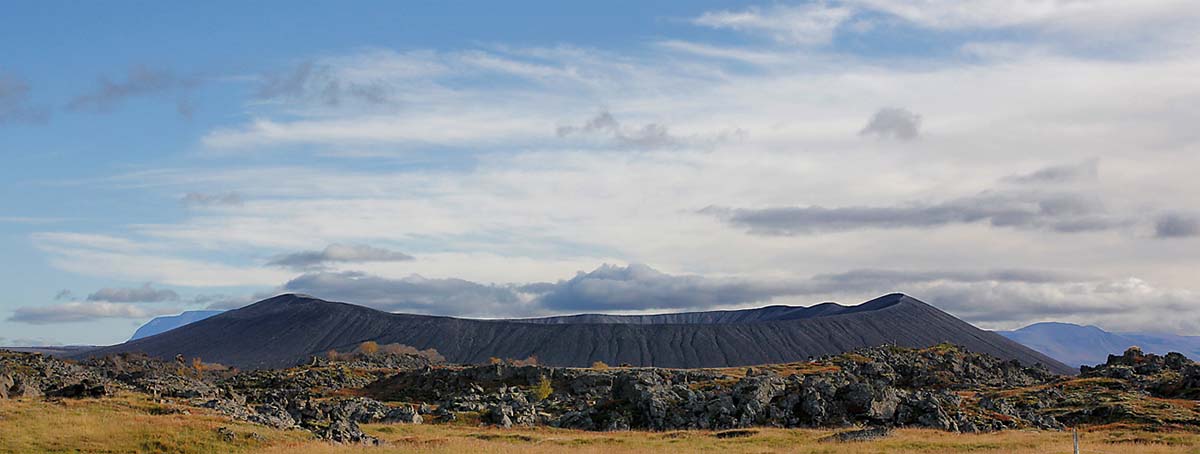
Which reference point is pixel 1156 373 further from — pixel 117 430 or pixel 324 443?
pixel 117 430

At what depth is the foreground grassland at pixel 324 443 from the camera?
147ft

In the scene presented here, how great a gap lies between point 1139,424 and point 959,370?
278 feet

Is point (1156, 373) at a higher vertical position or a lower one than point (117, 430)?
higher

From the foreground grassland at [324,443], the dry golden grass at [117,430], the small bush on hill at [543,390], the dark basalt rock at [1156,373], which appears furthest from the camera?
the small bush on hill at [543,390]

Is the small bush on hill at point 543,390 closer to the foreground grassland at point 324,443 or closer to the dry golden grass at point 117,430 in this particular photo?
the foreground grassland at point 324,443

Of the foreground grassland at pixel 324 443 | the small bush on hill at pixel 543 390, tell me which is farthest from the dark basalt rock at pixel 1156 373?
the small bush on hill at pixel 543 390

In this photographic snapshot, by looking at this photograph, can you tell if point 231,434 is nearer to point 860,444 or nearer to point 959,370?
point 860,444

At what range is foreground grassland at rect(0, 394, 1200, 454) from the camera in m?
44.8

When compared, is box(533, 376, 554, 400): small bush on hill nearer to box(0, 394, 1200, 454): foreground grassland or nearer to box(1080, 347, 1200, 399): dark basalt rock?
box(0, 394, 1200, 454): foreground grassland

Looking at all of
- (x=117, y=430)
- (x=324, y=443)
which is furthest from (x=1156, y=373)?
(x=117, y=430)

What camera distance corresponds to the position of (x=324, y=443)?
1897 inches

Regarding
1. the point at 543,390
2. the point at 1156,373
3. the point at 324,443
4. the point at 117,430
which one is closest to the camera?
the point at 117,430

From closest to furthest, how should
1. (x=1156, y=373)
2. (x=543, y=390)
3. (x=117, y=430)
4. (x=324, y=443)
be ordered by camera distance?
(x=117, y=430), (x=324, y=443), (x=543, y=390), (x=1156, y=373)

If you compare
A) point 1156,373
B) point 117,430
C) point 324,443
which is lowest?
point 324,443
